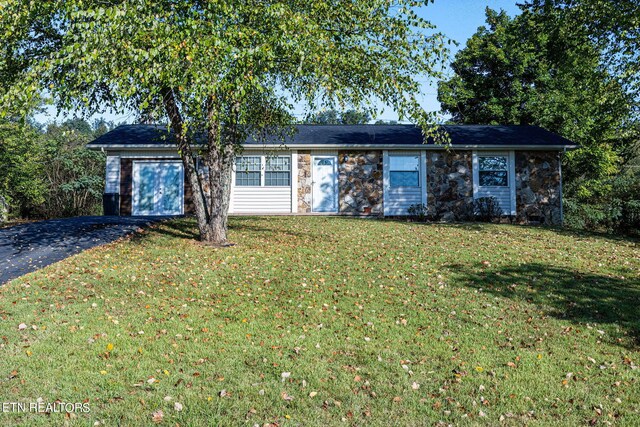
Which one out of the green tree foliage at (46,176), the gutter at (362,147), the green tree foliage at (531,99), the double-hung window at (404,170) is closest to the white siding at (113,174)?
the gutter at (362,147)

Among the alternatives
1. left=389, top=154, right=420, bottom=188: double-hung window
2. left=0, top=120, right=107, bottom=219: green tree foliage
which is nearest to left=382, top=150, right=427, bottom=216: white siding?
left=389, top=154, right=420, bottom=188: double-hung window

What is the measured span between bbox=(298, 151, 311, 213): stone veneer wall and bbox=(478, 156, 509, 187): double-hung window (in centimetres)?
663

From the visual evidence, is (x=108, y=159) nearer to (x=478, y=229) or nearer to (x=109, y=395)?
(x=478, y=229)

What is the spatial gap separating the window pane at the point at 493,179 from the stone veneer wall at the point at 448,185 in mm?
492

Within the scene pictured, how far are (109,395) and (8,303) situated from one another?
3.39m

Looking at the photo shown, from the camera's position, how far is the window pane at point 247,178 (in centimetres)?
1877

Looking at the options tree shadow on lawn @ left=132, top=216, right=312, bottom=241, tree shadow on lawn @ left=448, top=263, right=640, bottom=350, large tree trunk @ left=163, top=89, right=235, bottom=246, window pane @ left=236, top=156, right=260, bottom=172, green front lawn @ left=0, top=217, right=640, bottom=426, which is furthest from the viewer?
window pane @ left=236, top=156, right=260, bottom=172

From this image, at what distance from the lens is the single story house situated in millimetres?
18547

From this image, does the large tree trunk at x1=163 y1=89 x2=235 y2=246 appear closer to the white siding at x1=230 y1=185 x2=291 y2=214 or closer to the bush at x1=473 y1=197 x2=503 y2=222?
the white siding at x1=230 y1=185 x2=291 y2=214

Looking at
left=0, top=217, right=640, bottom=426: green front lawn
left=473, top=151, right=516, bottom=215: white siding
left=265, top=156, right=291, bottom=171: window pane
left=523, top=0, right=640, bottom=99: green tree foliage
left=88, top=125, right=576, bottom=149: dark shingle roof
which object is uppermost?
left=523, top=0, right=640, bottom=99: green tree foliage

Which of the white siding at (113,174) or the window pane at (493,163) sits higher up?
the window pane at (493,163)

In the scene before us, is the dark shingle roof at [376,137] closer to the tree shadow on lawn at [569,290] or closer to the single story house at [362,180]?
the single story house at [362,180]

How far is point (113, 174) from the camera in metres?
18.5

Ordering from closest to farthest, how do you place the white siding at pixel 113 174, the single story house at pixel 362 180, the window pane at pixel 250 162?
the white siding at pixel 113 174 < the single story house at pixel 362 180 < the window pane at pixel 250 162
